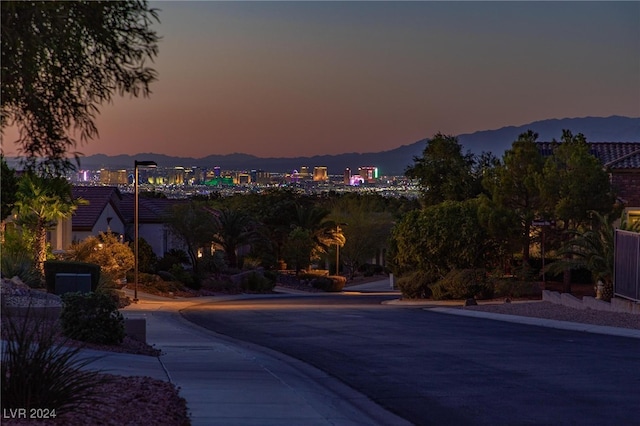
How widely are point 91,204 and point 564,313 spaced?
109 ft

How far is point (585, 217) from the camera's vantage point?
3625 centimetres

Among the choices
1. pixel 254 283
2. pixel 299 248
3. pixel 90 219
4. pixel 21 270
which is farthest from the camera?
pixel 299 248

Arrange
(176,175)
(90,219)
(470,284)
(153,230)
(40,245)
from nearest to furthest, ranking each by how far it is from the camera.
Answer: (40,245) < (470,284) < (90,219) < (153,230) < (176,175)

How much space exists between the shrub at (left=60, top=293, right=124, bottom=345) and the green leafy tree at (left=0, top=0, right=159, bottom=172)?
8.65 metres

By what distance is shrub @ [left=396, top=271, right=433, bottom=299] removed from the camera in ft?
152

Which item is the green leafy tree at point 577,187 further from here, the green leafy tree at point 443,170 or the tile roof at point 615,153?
the green leafy tree at point 443,170

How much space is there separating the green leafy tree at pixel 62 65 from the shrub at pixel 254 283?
159ft

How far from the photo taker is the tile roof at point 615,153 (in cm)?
4336

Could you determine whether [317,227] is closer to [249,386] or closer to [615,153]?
[615,153]

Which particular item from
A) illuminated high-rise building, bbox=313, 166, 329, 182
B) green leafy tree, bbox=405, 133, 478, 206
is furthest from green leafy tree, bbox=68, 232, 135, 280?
illuminated high-rise building, bbox=313, 166, 329, 182

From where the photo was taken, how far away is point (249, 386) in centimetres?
1365

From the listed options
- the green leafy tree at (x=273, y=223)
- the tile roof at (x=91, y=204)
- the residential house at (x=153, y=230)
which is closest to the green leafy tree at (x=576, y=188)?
the tile roof at (x=91, y=204)

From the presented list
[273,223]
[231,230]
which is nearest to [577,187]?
[231,230]

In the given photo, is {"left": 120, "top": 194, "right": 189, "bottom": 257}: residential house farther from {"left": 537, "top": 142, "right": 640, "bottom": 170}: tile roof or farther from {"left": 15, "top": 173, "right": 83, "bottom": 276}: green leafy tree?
{"left": 537, "top": 142, "right": 640, "bottom": 170}: tile roof
